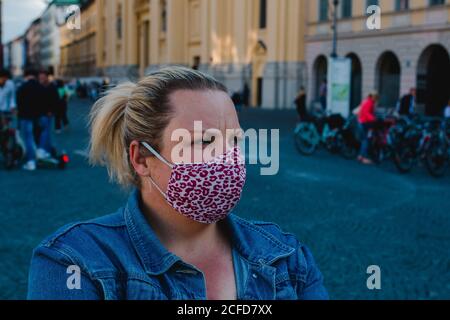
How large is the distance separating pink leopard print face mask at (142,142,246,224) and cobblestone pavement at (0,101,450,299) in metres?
0.65

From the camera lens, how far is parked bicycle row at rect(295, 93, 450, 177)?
43.2ft

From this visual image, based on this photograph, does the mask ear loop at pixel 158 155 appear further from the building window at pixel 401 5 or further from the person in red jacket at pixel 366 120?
the building window at pixel 401 5

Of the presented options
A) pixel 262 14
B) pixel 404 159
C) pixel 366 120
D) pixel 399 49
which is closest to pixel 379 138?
pixel 366 120

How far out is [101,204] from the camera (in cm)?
896

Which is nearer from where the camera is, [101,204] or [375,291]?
[375,291]

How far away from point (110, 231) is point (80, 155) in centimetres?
1388

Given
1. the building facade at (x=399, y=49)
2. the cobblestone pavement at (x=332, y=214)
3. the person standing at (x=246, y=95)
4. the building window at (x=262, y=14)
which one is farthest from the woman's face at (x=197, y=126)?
the person standing at (x=246, y=95)

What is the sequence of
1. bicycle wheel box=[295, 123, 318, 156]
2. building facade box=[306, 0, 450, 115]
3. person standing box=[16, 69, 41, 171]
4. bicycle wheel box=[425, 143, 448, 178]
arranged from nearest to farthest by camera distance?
1. person standing box=[16, 69, 41, 171]
2. bicycle wheel box=[425, 143, 448, 178]
3. bicycle wheel box=[295, 123, 318, 156]
4. building facade box=[306, 0, 450, 115]

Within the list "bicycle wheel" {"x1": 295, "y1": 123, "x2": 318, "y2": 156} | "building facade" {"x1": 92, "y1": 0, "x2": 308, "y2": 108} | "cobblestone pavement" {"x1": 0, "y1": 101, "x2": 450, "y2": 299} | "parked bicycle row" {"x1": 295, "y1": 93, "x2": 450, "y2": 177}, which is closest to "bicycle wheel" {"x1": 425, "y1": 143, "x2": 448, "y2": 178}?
"parked bicycle row" {"x1": 295, "y1": 93, "x2": 450, "y2": 177}

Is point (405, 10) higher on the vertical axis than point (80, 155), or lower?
A: higher

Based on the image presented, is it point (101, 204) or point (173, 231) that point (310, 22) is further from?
point (173, 231)

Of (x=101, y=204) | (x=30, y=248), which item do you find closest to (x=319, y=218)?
(x=101, y=204)

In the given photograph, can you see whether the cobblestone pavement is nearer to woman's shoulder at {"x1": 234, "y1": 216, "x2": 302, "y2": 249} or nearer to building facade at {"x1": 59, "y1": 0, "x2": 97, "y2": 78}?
woman's shoulder at {"x1": 234, "y1": 216, "x2": 302, "y2": 249}

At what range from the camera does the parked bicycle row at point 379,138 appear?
1316cm
